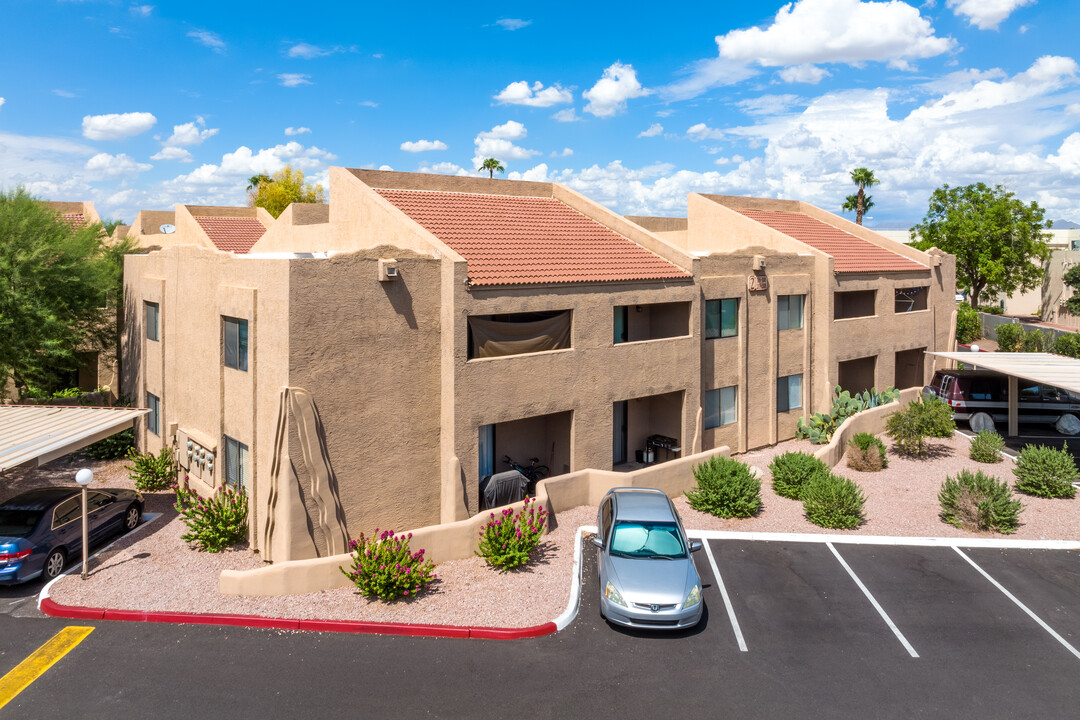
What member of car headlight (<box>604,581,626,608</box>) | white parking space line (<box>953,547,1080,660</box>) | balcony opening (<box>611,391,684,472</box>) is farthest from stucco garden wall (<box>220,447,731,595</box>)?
white parking space line (<box>953,547,1080,660</box>)

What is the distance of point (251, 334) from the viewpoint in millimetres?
15992

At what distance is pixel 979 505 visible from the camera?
59.7 feet

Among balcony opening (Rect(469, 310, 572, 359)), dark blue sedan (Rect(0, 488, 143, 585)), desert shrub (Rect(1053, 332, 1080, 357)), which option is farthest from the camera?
desert shrub (Rect(1053, 332, 1080, 357))

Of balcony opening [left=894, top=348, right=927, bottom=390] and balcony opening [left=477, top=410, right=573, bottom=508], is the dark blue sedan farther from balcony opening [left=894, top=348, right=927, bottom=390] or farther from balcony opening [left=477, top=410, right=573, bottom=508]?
balcony opening [left=894, top=348, right=927, bottom=390]

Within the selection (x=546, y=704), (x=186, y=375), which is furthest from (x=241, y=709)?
(x=186, y=375)

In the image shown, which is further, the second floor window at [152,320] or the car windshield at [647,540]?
the second floor window at [152,320]

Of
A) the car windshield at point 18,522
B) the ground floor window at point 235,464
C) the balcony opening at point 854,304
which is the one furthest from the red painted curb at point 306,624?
the balcony opening at point 854,304

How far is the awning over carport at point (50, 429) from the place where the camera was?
16.1 metres

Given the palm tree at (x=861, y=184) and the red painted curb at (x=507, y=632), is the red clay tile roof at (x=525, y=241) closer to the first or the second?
the red painted curb at (x=507, y=632)

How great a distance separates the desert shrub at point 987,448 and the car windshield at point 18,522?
26.4 m

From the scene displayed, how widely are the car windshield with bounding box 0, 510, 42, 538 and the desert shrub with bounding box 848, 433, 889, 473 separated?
22452mm

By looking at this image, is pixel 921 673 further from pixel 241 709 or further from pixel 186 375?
pixel 186 375

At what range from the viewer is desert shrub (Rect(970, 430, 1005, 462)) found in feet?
77.1

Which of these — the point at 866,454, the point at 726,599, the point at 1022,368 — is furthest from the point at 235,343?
the point at 1022,368
